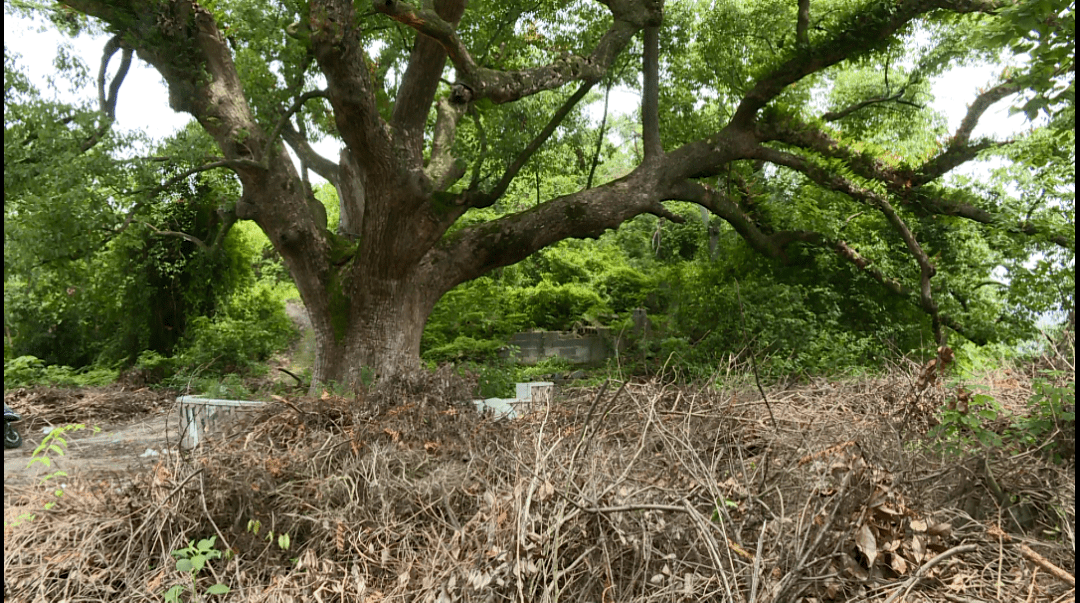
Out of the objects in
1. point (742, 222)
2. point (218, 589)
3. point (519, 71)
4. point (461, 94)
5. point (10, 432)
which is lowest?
point (218, 589)

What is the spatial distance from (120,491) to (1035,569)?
487 cm

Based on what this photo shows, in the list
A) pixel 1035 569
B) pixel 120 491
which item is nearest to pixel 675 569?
pixel 1035 569

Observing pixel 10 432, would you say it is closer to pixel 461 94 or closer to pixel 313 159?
pixel 461 94

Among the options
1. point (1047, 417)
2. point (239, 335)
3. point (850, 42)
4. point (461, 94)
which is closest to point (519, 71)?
point (461, 94)

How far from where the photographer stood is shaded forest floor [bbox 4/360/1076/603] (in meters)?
2.90

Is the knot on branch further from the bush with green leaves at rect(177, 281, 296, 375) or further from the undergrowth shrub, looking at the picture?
the undergrowth shrub

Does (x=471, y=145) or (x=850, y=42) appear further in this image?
(x=471, y=145)

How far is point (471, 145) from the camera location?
10930mm

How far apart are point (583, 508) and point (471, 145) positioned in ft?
28.2

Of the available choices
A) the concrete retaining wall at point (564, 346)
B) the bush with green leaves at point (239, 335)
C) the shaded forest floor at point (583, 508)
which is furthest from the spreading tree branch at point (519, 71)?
the bush with green leaves at point (239, 335)

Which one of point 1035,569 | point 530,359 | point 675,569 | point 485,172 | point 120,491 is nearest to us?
point 1035,569

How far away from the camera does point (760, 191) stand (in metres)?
12.4

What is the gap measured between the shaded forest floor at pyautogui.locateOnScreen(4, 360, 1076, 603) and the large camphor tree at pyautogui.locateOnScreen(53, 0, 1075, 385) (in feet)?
13.7

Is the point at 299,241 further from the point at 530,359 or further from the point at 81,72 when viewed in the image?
the point at 530,359
